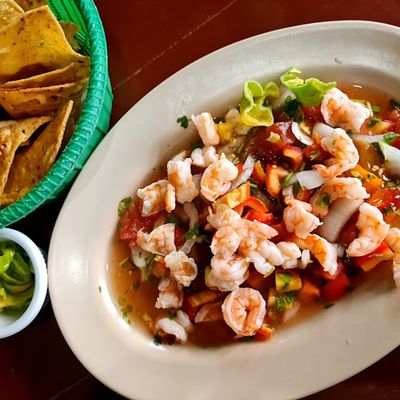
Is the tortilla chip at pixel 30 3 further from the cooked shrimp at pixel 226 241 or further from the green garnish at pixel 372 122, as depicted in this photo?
the green garnish at pixel 372 122

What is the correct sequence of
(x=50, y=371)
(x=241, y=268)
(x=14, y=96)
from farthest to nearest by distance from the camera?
1. (x=50, y=371)
2. (x=14, y=96)
3. (x=241, y=268)

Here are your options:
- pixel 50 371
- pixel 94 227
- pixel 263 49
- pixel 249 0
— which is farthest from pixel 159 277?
pixel 249 0

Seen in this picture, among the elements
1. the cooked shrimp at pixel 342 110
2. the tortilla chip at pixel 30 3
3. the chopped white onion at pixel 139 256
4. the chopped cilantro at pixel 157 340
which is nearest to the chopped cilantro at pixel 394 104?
the cooked shrimp at pixel 342 110

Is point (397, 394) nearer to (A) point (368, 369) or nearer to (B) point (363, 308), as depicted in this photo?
(A) point (368, 369)

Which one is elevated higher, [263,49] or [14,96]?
[14,96]

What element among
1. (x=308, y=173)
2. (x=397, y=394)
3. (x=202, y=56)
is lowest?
(x=397, y=394)

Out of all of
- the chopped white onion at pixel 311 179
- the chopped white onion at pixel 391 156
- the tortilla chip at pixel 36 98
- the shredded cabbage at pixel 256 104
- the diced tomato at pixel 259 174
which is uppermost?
the tortilla chip at pixel 36 98

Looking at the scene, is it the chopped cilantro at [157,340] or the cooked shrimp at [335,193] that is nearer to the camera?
the cooked shrimp at [335,193]
